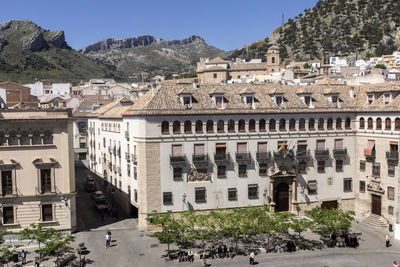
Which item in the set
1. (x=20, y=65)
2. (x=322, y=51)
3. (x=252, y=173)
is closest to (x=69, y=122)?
(x=252, y=173)

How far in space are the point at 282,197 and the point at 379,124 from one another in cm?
1489

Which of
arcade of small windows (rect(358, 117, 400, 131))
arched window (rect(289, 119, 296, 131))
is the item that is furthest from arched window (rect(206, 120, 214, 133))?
arcade of small windows (rect(358, 117, 400, 131))

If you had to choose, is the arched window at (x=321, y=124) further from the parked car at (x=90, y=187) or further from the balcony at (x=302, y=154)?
the parked car at (x=90, y=187)

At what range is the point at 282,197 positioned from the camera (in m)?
50.4

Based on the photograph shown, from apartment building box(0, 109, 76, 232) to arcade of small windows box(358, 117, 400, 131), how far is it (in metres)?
36.2

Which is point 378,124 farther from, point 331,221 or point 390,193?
point 331,221

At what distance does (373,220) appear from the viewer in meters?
49.5

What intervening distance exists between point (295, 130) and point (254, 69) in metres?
97.4

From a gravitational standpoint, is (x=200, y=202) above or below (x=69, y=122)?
below

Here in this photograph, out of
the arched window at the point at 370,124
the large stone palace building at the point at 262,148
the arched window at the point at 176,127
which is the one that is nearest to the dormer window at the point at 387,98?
the large stone palace building at the point at 262,148

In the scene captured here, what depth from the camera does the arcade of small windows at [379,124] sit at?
46.3 m

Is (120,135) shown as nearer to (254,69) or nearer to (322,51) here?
(254,69)

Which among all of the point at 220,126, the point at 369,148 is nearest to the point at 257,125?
the point at 220,126

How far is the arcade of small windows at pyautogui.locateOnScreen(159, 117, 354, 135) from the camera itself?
150 feet
